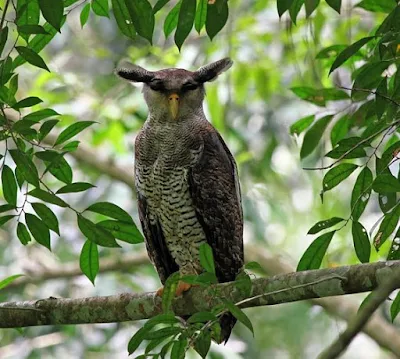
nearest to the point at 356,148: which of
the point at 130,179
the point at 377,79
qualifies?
the point at 377,79

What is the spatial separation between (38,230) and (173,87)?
1561 mm

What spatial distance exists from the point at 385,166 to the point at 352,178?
5.50 m

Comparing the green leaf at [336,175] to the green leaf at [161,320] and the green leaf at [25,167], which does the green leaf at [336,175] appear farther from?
the green leaf at [25,167]

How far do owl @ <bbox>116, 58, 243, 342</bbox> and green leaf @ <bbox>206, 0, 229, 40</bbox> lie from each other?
4.41 ft

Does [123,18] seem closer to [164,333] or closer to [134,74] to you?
[164,333]

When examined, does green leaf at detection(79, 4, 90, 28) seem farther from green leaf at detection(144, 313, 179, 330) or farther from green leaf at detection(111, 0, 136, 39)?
green leaf at detection(144, 313, 179, 330)

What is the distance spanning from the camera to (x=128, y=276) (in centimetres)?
673

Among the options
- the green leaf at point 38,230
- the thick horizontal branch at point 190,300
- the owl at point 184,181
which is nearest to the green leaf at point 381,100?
the thick horizontal branch at point 190,300

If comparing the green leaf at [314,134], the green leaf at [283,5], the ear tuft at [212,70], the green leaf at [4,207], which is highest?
the green leaf at [283,5]

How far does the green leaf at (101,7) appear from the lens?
3.15m

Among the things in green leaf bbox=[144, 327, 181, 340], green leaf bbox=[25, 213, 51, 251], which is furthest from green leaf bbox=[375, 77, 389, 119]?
green leaf bbox=[25, 213, 51, 251]

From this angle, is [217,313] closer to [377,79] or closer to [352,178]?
[377,79]

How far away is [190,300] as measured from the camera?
3434mm

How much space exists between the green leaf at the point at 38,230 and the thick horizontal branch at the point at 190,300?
43 cm
